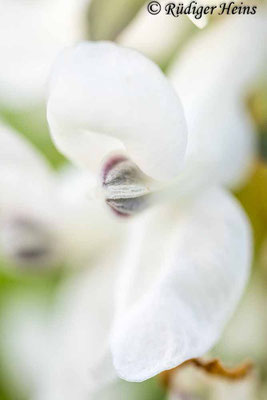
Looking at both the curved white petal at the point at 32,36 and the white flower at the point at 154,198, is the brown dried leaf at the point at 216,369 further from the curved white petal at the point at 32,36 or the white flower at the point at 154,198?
the curved white petal at the point at 32,36

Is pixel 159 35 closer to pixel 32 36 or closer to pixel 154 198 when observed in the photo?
pixel 32 36

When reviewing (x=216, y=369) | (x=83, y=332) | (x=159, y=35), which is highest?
(x=159, y=35)

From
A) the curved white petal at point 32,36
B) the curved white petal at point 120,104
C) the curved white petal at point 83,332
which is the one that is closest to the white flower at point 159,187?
the curved white petal at point 120,104

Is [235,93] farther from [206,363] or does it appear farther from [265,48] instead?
[206,363]

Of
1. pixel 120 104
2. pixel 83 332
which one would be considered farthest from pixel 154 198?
pixel 83 332

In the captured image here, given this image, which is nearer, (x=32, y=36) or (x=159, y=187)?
(x=159, y=187)

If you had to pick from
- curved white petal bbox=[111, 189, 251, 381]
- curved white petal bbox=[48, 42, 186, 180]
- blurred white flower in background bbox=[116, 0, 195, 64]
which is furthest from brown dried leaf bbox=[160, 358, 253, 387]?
blurred white flower in background bbox=[116, 0, 195, 64]

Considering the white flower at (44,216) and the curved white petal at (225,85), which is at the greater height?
the curved white petal at (225,85)
